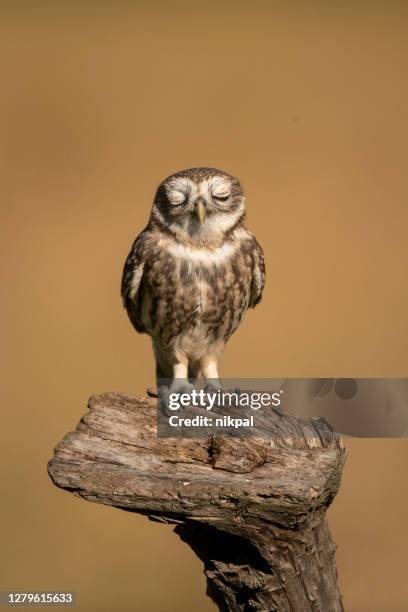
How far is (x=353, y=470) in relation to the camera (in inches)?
264

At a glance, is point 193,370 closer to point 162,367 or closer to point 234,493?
point 162,367

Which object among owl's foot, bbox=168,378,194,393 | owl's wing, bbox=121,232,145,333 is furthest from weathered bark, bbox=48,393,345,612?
owl's wing, bbox=121,232,145,333

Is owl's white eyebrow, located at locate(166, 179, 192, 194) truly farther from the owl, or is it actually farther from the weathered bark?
the weathered bark

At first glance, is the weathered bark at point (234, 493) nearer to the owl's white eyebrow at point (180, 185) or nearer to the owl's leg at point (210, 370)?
the owl's white eyebrow at point (180, 185)

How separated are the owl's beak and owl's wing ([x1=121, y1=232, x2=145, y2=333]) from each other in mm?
423

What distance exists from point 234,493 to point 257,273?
6.17ft

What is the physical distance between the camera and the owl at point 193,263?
456cm

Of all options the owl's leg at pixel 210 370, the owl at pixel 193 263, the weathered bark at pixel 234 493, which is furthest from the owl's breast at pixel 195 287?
the weathered bark at pixel 234 493

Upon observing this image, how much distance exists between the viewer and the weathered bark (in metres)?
3.21

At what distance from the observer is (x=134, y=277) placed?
188 inches

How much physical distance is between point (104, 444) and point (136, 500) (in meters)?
0.33

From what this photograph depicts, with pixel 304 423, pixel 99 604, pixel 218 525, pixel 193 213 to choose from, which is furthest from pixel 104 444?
pixel 99 604

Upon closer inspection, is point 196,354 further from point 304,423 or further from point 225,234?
point 304,423

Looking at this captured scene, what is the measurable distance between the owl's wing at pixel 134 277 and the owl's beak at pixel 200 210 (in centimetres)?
42
